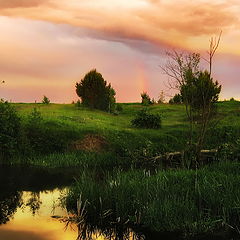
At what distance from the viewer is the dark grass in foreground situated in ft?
44.8

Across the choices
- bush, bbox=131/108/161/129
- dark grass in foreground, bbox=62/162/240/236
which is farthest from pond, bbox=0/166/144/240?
bush, bbox=131/108/161/129

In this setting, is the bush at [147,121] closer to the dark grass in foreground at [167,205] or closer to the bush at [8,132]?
the bush at [8,132]

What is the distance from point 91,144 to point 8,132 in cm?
596

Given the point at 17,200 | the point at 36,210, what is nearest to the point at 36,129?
the point at 17,200

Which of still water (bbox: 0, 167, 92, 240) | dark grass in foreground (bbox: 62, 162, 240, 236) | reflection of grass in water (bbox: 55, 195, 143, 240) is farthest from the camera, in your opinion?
still water (bbox: 0, 167, 92, 240)

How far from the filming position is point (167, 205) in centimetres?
1372

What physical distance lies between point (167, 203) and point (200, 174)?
4365 mm

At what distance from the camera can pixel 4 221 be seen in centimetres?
1639

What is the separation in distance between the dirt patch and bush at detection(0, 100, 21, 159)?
401 cm

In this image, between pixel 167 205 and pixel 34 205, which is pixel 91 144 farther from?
pixel 167 205

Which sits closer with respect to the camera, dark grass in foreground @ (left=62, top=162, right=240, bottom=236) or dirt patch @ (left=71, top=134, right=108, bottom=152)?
dark grass in foreground @ (left=62, top=162, right=240, bottom=236)

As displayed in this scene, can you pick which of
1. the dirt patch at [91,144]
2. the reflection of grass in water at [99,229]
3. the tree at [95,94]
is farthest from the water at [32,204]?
the tree at [95,94]

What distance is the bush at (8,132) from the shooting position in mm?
29906

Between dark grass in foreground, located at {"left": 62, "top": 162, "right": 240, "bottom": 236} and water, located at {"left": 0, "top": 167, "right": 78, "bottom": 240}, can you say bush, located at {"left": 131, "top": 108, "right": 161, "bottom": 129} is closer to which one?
water, located at {"left": 0, "top": 167, "right": 78, "bottom": 240}
